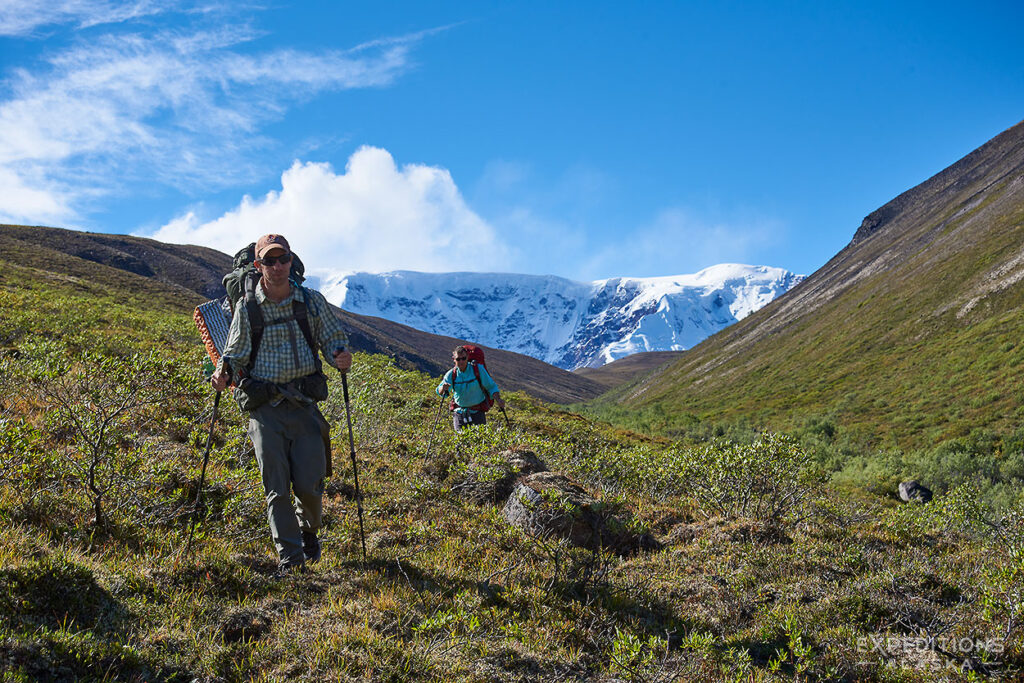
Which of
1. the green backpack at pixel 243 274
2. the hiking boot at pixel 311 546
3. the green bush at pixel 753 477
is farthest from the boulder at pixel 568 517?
the green backpack at pixel 243 274

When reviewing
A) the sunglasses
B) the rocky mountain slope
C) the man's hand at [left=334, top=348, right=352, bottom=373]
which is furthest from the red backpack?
the rocky mountain slope

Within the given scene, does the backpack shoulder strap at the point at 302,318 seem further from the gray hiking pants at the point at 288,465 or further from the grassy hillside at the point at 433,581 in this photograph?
the grassy hillside at the point at 433,581

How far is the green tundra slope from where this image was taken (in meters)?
37.8

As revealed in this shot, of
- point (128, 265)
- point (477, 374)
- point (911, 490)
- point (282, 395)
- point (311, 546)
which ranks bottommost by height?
point (911, 490)

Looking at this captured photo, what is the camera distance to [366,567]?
197 inches

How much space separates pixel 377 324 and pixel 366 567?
648ft

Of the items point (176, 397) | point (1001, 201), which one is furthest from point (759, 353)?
point (176, 397)

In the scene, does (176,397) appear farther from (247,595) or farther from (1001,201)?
(1001,201)

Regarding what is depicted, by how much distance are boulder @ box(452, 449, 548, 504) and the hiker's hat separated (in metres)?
4.06

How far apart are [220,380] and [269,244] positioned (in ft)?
4.18

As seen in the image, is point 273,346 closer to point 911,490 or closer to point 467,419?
point 467,419

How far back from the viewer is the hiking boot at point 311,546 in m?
5.09

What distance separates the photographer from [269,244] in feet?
15.8

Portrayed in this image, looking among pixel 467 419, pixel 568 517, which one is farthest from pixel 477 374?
pixel 568 517
